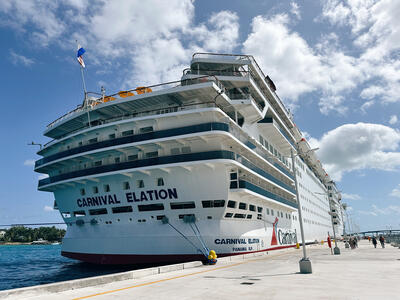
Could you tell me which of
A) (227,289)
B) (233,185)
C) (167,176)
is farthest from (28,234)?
(227,289)

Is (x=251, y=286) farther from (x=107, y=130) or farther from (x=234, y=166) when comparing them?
(x=107, y=130)

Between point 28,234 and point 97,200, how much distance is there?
173 metres

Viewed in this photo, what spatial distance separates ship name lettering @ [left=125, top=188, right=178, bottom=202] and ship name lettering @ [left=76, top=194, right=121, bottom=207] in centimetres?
176

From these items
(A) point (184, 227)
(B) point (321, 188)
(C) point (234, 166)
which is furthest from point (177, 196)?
(B) point (321, 188)

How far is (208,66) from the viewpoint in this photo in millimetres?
36188

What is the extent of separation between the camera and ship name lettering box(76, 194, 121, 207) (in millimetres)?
28938

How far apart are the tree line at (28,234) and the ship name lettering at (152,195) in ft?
545

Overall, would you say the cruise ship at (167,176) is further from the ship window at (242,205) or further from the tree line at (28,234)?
the tree line at (28,234)

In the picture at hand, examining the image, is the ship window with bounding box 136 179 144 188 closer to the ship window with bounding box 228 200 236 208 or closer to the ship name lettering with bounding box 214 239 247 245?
the ship window with bounding box 228 200 236 208

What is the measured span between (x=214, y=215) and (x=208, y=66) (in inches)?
745

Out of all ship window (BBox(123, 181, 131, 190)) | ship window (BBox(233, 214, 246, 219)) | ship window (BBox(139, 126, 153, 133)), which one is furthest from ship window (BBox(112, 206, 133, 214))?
ship window (BBox(233, 214, 246, 219))

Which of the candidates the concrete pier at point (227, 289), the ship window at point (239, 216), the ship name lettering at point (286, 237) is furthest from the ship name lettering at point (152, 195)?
the ship name lettering at point (286, 237)

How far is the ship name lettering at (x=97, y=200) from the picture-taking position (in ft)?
94.9

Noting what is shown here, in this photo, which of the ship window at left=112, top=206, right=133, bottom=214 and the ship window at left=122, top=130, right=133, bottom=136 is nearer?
the ship window at left=112, top=206, right=133, bottom=214
